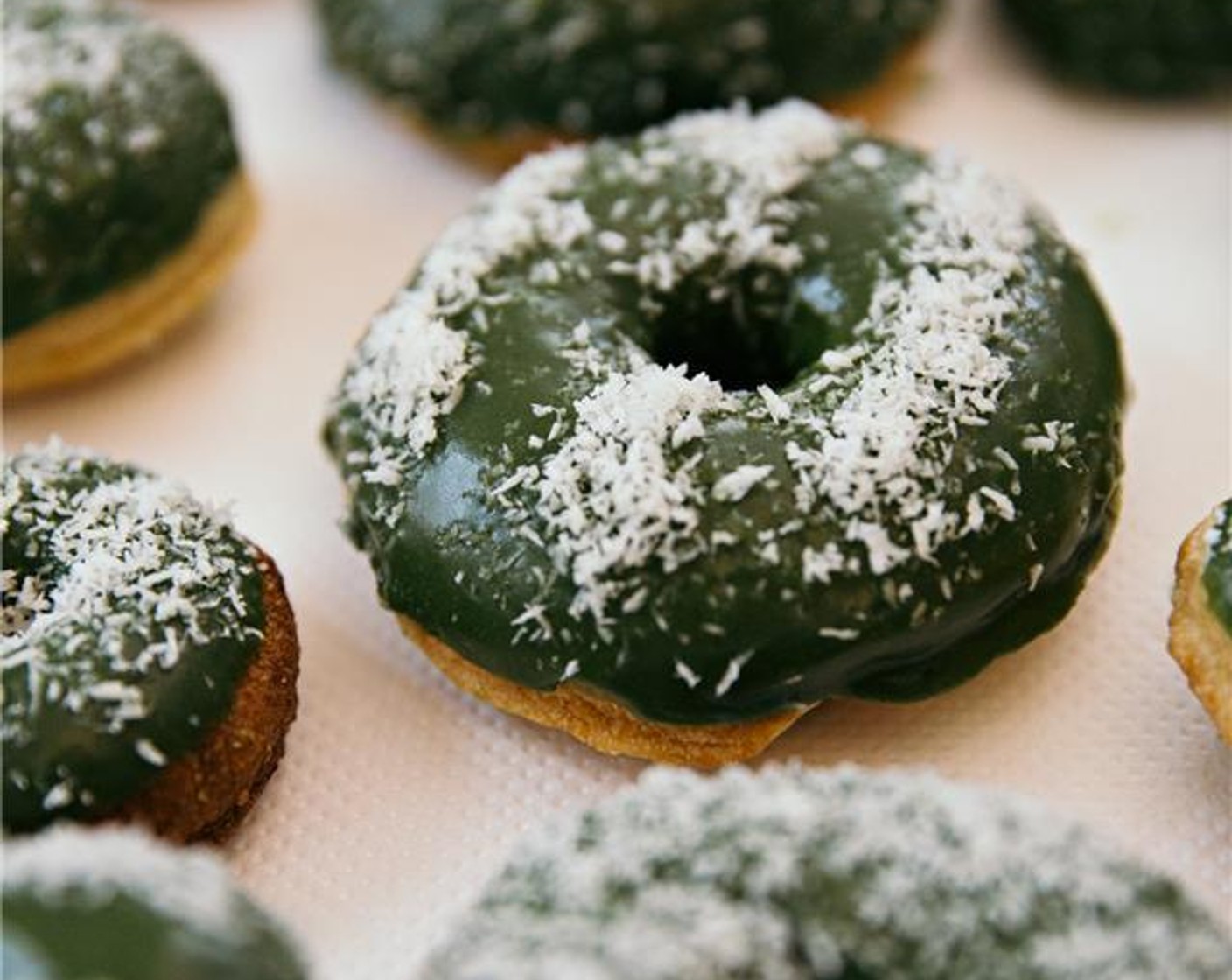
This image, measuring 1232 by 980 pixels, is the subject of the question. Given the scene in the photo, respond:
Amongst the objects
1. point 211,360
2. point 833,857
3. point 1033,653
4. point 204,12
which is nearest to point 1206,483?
point 1033,653

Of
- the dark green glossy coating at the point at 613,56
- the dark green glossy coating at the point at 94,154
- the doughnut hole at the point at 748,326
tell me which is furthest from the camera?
the dark green glossy coating at the point at 613,56

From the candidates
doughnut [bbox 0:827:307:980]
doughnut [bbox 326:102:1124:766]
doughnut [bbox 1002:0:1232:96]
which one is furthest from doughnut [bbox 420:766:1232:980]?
doughnut [bbox 1002:0:1232:96]

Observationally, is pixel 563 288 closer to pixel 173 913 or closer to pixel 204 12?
pixel 173 913

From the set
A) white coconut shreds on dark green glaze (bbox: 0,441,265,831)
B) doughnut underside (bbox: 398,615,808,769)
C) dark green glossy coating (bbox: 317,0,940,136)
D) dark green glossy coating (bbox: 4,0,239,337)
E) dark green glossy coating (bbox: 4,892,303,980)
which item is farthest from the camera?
dark green glossy coating (bbox: 317,0,940,136)

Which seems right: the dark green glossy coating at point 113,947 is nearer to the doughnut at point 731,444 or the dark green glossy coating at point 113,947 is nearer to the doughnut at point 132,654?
the doughnut at point 132,654

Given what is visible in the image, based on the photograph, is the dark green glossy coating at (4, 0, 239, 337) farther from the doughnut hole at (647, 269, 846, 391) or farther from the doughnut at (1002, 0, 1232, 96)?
the doughnut at (1002, 0, 1232, 96)

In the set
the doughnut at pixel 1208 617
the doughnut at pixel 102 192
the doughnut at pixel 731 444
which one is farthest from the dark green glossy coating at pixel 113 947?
the doughnut at pixel 102 192

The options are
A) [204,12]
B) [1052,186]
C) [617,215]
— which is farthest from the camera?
[204,12]
